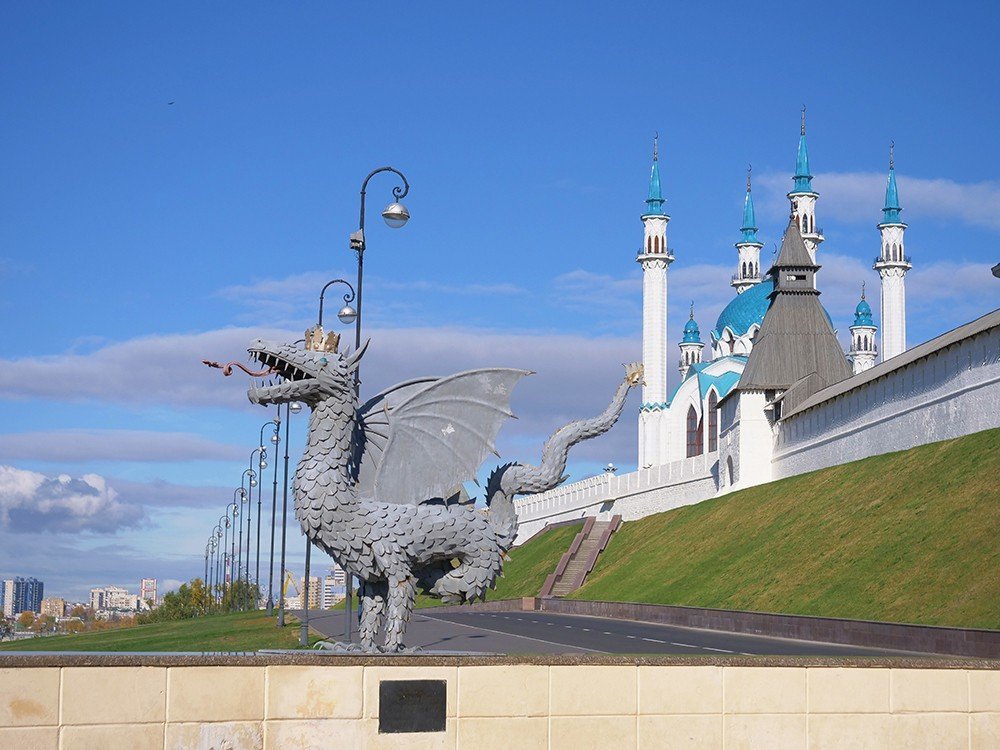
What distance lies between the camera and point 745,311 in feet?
294

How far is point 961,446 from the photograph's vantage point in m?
34.0

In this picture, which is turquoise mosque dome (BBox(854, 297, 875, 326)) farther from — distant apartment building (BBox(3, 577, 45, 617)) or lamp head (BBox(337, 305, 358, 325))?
distant apartment building (BBox(3, 577, 45, 617))

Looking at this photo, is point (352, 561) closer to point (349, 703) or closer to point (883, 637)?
point (349, 703)

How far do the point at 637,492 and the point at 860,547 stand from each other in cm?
3385

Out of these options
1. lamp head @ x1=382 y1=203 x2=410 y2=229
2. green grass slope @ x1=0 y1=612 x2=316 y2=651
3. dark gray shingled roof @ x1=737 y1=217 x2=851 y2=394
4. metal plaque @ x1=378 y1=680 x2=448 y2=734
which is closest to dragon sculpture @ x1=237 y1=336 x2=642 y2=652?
metal plaque @ x1=378 y1=680 x2=448 y2=734

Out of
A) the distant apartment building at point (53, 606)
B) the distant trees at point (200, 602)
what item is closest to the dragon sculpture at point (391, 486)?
the distant trees at point (200, 602)

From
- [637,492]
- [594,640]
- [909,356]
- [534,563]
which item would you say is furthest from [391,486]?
[534,563]

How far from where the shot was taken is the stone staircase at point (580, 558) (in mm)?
57156

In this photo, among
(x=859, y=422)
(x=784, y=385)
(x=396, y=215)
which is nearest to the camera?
(x=396, y=215)

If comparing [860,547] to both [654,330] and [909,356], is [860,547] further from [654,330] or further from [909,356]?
[654,330]

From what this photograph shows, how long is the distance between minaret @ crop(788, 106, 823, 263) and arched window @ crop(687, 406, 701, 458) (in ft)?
42.8

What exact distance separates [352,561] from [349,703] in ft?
7.00

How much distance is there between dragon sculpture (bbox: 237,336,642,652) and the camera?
12.3m

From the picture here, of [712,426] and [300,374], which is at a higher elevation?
[712,426]
